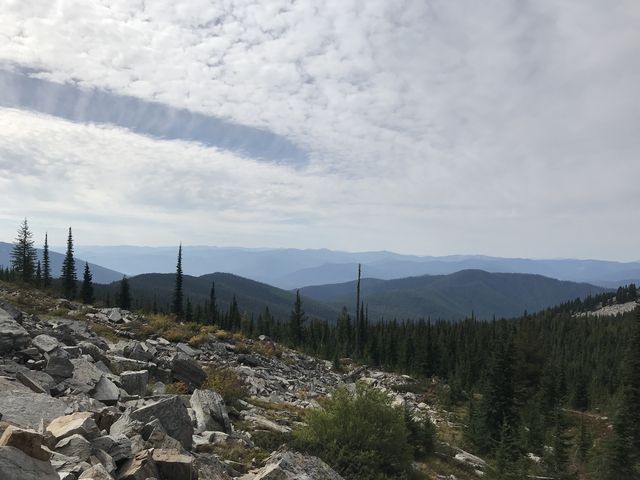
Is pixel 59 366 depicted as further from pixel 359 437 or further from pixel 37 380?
pixel 359 437

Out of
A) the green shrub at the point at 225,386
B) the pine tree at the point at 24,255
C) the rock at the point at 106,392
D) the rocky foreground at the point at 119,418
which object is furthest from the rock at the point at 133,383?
the pine tree at the point at 24,255

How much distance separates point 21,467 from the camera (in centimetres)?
580

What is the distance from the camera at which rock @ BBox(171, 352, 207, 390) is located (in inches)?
782

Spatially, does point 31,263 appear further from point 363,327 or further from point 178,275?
point 363,327

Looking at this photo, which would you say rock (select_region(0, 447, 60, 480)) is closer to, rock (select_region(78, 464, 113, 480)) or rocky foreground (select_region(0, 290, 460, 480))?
rocky foreground (select_region(0, 290, 460, 480))

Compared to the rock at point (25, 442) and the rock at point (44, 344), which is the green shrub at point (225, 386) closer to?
the rock at point (44, 344)

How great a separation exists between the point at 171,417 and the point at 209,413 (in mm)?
3310

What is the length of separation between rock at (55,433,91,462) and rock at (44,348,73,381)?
22.8 feet

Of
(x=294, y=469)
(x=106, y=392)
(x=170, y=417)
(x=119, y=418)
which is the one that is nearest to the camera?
(x=294, y=469)

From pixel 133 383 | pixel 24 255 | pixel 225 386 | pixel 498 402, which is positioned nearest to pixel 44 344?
pixel 133 383

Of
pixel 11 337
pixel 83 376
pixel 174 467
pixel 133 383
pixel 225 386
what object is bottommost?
pixel 225 386

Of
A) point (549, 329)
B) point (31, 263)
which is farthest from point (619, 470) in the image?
point (549, 329)

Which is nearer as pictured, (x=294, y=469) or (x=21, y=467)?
(x=21, y=467)

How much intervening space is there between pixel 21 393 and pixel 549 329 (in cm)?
16740
